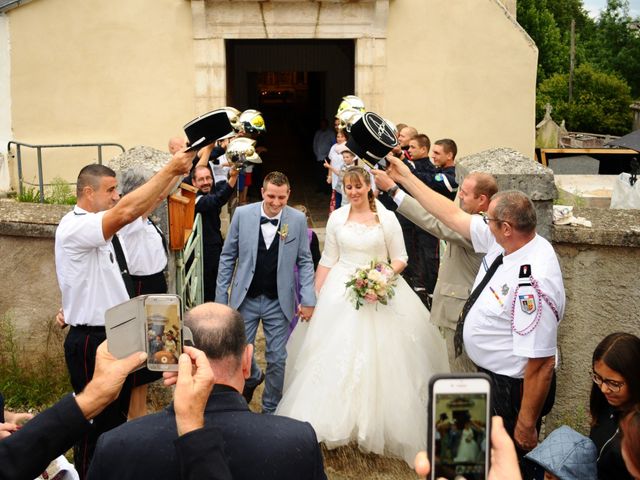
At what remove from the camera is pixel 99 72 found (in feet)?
45.0

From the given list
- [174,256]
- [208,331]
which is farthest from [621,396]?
[174,256]

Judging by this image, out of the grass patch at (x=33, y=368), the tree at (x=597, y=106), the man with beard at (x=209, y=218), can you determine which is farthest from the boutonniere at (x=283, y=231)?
the tree at (x=597, y=106)

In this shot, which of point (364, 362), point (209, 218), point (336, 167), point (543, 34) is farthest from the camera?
point (543, 34)

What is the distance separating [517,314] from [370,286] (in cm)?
190

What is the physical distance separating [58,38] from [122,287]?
387 inches

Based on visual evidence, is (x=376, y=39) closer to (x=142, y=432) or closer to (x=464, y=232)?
(x=464, y=232)

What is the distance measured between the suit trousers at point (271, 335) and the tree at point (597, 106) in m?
38.3

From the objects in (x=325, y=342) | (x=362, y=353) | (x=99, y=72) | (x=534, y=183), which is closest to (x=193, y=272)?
(x=325, y=342)

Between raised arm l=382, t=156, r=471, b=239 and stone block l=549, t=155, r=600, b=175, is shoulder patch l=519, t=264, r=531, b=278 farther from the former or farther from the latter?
stone block l=549, t=155, r=600, b=175

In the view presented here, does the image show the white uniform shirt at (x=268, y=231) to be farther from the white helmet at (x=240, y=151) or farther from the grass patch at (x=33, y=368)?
the grass patch at (x=33, y=368)

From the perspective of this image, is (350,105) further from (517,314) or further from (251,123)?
(517,314)

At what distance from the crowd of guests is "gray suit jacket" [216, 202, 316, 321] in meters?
0.01

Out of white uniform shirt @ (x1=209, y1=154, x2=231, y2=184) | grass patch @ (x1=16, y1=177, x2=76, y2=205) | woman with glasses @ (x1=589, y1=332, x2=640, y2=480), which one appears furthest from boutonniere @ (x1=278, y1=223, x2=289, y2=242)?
grass patch @ (x1=16, y1=177, x2=76, y2=205)

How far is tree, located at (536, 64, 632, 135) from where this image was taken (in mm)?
42125
